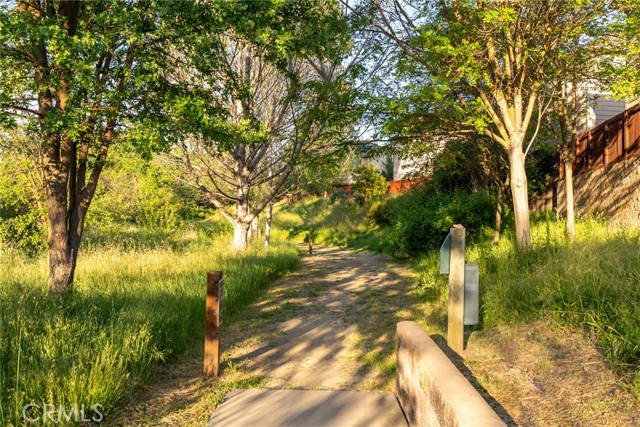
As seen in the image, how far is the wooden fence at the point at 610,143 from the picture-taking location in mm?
10609

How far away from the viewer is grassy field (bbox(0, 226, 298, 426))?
377 centimetres

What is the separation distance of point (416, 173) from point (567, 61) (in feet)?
24.4

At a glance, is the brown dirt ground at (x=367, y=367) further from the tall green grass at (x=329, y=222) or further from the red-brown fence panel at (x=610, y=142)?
the tall green grass at (x=329, y=222)

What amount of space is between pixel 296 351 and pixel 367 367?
1.07 metres

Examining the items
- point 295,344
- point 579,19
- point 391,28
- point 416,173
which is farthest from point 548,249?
point 416,173

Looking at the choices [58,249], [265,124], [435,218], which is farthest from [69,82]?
[435,218]

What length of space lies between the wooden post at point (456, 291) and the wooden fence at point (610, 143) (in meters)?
6.72

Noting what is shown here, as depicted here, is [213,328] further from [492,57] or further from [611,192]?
[611,192]

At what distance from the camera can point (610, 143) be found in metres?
11.5

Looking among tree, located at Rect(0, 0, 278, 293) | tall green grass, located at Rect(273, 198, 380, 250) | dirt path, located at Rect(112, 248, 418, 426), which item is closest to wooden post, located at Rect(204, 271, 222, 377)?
dirt path, located at Rect(112, 248, 418, 426)

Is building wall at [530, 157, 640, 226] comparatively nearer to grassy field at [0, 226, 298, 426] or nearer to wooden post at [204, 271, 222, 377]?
wooden post at [204, 271, 222, 377]

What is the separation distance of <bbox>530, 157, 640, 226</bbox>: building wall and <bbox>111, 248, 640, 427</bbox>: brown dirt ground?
4.99m

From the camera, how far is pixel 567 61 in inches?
319

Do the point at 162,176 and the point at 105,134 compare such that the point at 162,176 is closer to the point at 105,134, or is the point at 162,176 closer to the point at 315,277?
the point at 315,277
